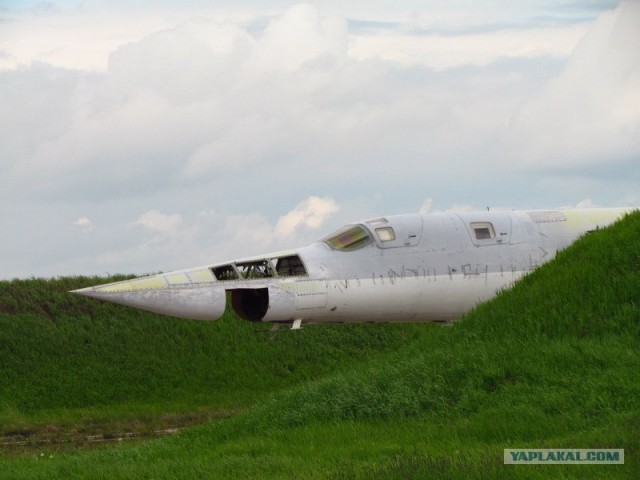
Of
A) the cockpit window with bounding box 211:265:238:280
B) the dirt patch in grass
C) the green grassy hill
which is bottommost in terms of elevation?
the dirt patch in grass

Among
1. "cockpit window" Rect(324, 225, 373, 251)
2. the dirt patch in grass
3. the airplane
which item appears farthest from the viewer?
"cockpit window" Rect(324, 225, 373, 251)

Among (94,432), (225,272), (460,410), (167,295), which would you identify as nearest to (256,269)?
(225,272)

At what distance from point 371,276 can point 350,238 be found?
101 cm

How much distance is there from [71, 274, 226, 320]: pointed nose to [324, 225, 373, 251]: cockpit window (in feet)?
8.33

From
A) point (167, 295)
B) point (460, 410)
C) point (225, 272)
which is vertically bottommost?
point (460, 410)

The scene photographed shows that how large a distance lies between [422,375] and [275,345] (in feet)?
47.5

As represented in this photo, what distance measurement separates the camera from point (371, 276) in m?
21.5

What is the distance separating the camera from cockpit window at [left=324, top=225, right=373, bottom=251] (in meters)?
21.8

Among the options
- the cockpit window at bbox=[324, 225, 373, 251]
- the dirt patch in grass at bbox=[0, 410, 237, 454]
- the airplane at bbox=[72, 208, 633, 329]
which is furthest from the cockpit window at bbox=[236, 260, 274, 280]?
the dirt patch in grass at bbox=[0, 410, 237, 454]

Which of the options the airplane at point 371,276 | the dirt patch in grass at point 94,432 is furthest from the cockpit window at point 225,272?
the dirt patch in grass at point 94,432

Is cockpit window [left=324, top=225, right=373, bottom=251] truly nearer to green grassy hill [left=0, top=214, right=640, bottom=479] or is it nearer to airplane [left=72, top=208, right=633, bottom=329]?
airplane [left=72, top=208, right=633, bottom=329]

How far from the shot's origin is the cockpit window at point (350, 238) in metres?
21.8

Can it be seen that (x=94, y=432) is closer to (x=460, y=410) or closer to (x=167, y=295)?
(x=167, y=295)

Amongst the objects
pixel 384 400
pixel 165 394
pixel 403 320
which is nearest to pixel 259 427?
pixel 384 400
